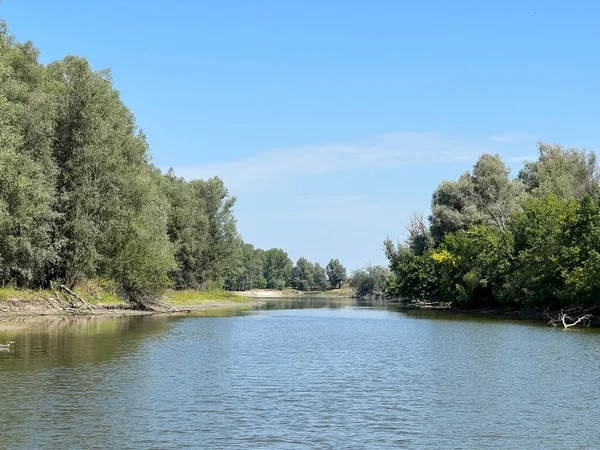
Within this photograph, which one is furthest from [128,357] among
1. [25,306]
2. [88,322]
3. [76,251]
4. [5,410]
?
[76,251]

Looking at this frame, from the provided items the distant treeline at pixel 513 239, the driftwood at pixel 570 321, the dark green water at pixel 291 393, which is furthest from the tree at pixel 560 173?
the dark green water at pixel 291 393

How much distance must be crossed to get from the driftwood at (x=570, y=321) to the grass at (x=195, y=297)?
52998 mm

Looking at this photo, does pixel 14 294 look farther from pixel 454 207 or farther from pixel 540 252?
pixel 454 207

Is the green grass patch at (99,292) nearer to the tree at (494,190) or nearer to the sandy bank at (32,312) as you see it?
the sandy bank at (32,312)

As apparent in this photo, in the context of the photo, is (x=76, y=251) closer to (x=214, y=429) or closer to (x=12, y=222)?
(x=12, y=222)

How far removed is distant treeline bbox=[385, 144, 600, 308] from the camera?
71250 mm

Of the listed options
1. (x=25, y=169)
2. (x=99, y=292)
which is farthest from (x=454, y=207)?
(x=25, y=169)

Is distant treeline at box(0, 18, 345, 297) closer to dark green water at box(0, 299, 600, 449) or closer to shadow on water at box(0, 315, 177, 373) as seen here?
shadow on water at box(0, 315, 177, 373)

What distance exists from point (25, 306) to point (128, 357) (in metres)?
29.5

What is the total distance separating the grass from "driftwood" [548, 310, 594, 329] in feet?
174

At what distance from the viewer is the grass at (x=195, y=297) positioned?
10538 cm

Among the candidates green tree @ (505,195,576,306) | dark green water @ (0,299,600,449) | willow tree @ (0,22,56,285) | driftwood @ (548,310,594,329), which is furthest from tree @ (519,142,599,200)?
willow tree @ (0,22,56,285)

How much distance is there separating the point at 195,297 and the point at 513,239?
53209 millimetres

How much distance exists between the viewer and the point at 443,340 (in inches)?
2072
